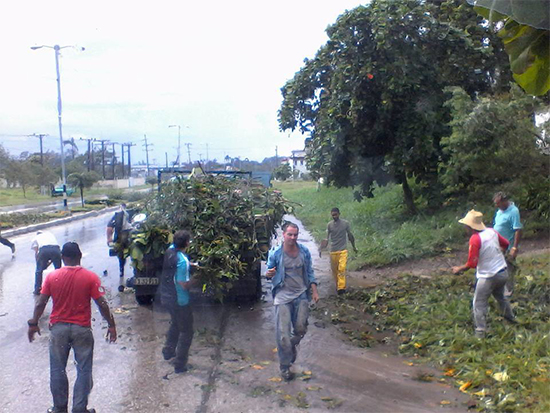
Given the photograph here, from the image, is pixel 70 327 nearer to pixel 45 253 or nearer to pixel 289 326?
pixel 289 326

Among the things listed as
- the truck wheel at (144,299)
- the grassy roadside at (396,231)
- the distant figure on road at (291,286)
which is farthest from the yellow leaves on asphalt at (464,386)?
the grassy roadside at (396,231)

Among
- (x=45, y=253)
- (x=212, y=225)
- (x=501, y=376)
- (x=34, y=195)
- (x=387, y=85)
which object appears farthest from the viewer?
(x=34, y=195)

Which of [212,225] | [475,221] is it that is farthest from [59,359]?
[475,221]

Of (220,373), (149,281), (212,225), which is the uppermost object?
(212,225)

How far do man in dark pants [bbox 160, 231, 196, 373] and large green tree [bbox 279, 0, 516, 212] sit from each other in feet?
31.5

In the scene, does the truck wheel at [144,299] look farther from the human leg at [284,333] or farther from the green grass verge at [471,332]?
the human leg at [284,333]

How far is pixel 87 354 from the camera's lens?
5.40 meters

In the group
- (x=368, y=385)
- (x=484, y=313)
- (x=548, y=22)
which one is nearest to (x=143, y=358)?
(x=368, y=385)

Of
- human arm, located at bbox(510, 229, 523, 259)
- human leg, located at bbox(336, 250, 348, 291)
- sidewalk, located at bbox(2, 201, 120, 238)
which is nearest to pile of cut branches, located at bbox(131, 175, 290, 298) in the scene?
human leg, located at bbox(336, 250, 348, 291)

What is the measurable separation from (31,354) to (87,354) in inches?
100

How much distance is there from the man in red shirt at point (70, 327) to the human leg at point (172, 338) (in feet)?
5.18

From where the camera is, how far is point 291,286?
6.82 m

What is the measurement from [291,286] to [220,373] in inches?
48.9

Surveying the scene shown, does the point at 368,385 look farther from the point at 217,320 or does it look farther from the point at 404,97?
the point at 404,97
